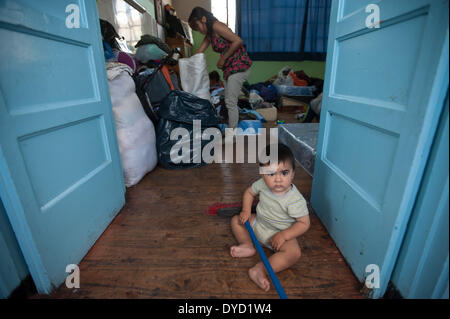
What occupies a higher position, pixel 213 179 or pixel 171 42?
pixel 171 42

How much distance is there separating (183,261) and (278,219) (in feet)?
1.37

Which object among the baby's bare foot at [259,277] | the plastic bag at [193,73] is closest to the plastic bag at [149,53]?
the plastic bag at [193,73]

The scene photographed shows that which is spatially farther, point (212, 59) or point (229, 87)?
point (212, 59)

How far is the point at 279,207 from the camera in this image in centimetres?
91

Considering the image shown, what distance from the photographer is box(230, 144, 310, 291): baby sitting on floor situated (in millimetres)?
847

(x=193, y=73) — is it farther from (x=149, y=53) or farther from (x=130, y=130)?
(x=130, y=130)

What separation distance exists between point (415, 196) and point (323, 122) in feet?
1.88

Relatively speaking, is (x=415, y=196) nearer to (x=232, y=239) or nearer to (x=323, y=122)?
(x=323, y=122)

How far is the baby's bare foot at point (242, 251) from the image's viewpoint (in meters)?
0.93

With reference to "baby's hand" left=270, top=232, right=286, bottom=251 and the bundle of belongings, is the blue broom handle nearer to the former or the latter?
"baby's hand" left=270, top=232, right=286, bottom=251

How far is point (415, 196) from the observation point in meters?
0.60

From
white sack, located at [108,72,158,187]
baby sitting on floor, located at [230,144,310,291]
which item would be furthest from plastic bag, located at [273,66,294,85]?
baby sitting on floor, located at [230,144,310,291]
